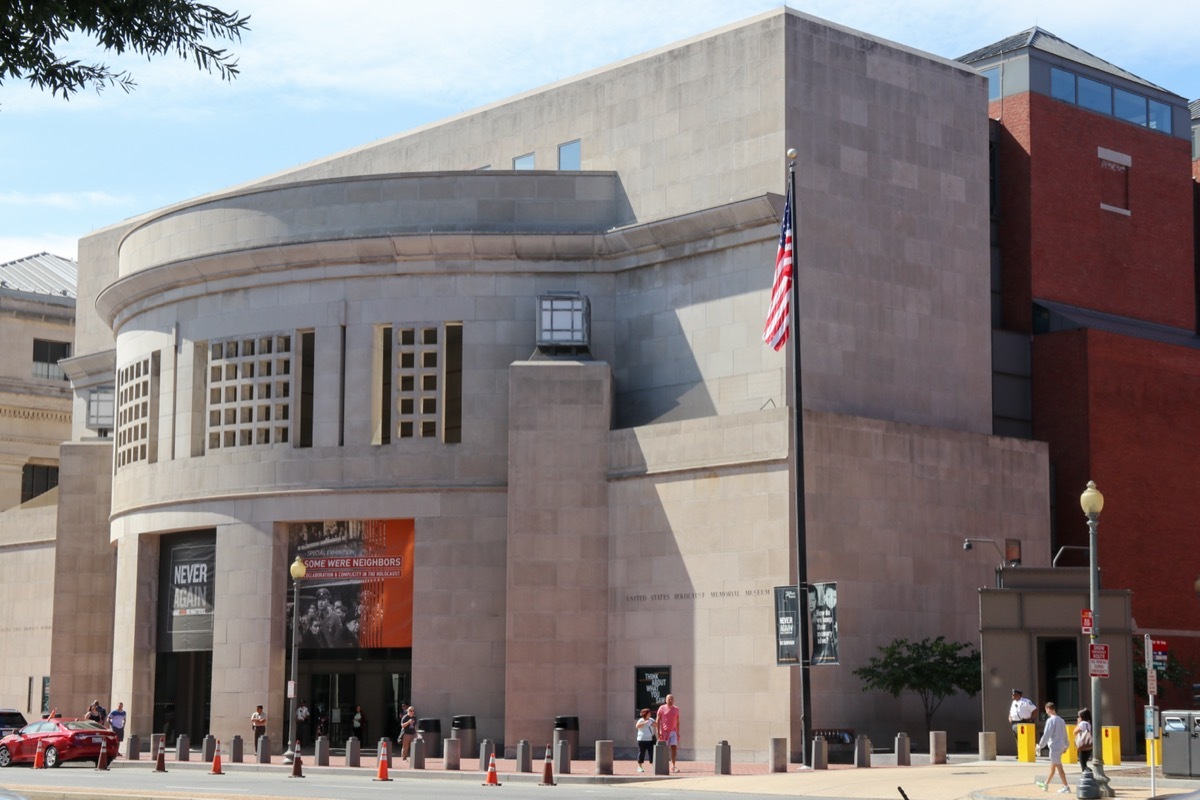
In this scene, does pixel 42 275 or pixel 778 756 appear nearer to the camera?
pixel 778 756

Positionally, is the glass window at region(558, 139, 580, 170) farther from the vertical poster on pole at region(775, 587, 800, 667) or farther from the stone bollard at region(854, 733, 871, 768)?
the stone bollard at region(854, 733, 871, 768)

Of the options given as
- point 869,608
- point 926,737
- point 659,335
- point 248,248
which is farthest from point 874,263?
point 248,248

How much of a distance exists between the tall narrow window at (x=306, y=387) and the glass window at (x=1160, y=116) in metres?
27.4

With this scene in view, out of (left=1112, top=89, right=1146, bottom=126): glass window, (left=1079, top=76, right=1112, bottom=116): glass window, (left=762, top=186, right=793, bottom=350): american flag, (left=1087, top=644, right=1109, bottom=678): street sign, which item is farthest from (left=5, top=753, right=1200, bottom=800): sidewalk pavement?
(left=1112, top=89, right=1146, bottom=126): glass window

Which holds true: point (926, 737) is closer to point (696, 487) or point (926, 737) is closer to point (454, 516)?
point (696, 487)

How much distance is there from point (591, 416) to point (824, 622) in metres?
11.2

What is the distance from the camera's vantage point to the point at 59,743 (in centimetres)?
4634

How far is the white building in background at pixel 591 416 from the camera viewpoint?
45.4 metres

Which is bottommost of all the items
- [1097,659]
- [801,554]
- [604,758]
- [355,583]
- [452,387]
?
[604,758]

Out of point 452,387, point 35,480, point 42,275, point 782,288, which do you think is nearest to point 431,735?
point 452,387

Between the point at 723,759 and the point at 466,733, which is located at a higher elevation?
the point at 466,733

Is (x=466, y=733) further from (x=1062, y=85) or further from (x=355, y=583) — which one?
(x=1062, y=85)

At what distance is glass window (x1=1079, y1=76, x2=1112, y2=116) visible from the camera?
5447 cm

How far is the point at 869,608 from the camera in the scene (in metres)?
44.6
